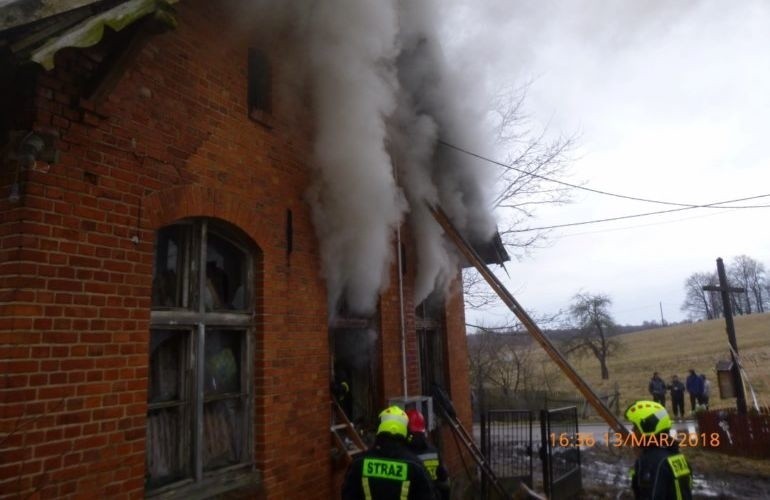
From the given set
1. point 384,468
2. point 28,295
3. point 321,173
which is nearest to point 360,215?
point 321,173

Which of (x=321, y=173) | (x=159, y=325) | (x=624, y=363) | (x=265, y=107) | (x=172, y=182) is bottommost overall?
(x=624, y=363)

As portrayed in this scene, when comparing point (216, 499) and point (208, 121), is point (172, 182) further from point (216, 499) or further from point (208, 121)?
point (216, 499)

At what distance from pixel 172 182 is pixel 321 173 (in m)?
2.02

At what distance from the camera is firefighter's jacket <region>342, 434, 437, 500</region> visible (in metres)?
3.51

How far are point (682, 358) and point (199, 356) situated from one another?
4427 cm

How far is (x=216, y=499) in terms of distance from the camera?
421 centimetres

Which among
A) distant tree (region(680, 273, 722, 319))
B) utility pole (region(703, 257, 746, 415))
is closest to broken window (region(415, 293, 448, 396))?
utility pole (region(703, 257, 746, 415))

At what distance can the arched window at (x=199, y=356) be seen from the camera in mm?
4125

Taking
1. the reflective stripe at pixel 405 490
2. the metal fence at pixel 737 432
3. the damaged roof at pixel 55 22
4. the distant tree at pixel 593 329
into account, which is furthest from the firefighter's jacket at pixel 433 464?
the distant tree at pixel 593 329

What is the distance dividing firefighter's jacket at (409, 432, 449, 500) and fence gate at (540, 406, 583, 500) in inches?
121

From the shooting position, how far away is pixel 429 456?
5.04 metres

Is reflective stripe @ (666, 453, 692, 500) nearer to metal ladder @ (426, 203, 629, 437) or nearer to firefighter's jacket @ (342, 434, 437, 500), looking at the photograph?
firefighter's jacket @ (342, 434, 437, 500)

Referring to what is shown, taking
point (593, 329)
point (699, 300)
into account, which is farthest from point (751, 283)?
point (593, 329)

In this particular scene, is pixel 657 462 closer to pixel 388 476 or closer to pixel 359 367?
pixel 388 476
